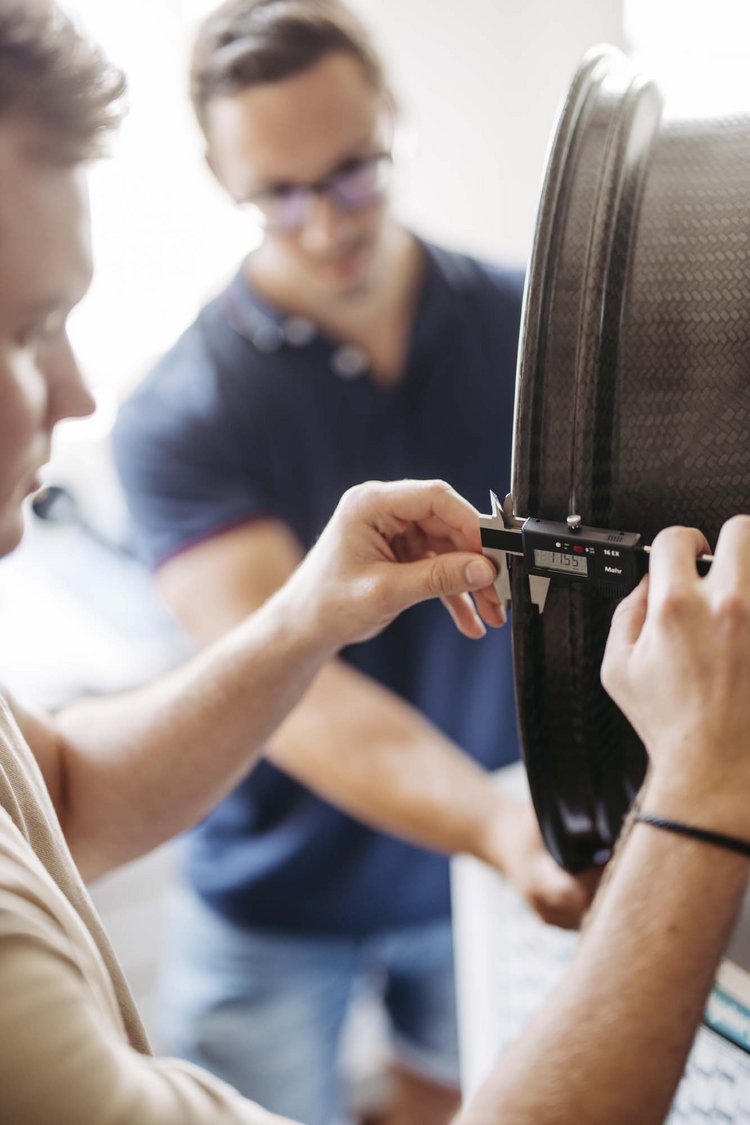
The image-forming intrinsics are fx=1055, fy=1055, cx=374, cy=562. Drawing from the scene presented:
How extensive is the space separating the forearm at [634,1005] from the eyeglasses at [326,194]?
2.95ft

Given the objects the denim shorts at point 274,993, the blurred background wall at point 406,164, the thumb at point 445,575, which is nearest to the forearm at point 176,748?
the thumb at point 445,575

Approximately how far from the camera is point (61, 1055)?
1.51 feet

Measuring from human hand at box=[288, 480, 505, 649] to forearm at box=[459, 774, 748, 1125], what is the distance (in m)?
0.23

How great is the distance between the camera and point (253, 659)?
83 cm

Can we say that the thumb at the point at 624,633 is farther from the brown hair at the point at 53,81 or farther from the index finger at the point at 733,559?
the brown hair at the point at 53,81

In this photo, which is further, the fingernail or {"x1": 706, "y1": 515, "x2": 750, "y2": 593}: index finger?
the fingernail

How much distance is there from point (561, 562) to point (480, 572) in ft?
0.21

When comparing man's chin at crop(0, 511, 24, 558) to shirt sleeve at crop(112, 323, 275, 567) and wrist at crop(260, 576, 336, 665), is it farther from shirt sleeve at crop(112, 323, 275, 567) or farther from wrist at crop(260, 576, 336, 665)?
shirt sleeve at crop(112, 323, 275, 567)

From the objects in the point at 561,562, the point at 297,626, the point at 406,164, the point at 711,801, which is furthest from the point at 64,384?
the point at 406,164

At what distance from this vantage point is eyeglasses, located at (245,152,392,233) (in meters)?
1.21

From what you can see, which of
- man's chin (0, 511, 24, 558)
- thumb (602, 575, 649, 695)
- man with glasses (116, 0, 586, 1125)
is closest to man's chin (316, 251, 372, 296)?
man with glasses (116, 0, 586, 1125)

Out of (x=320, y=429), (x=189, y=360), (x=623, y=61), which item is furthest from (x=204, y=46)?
(x=623, y=61)

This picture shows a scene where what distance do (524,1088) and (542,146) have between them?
1754 mm

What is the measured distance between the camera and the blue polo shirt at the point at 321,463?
1.24 metres
